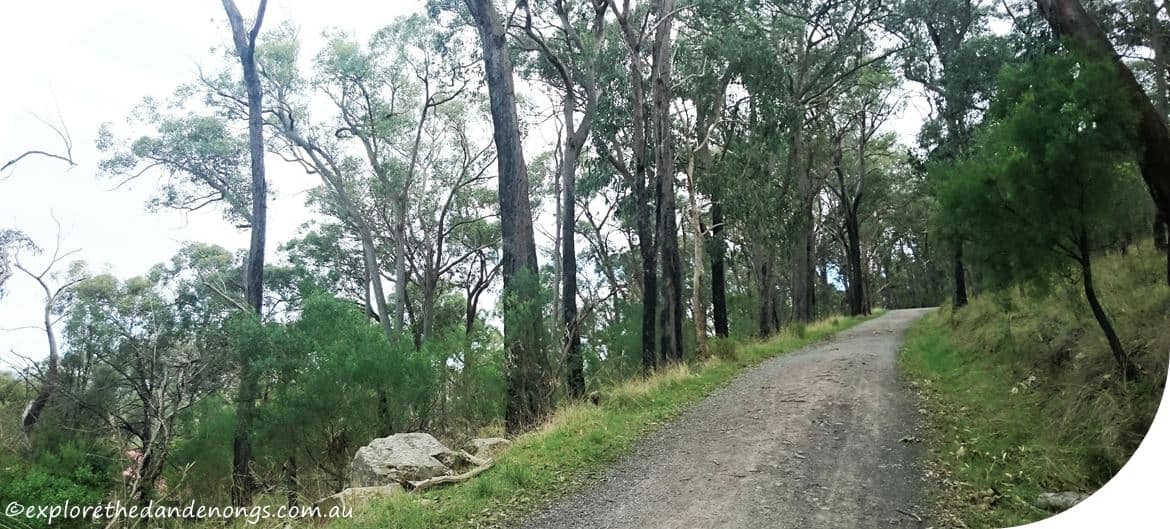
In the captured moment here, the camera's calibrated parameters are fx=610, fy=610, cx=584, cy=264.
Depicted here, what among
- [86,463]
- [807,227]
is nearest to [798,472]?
[86,463]

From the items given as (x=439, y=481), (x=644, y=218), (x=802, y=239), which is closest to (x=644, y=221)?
(x=644, y=218)

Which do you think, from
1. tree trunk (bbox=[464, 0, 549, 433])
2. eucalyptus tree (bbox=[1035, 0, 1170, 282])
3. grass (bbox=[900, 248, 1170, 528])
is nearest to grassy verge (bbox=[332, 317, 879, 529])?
tree trunk (bbox=[464, 0, 549, 433])

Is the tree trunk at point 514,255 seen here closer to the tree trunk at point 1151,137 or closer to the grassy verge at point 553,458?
the grassy verge at point 553,458

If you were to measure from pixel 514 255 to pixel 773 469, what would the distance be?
16.5 ft

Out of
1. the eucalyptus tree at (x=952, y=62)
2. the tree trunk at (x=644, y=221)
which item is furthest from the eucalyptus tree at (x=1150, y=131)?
the tree trunk at (x=644, y=221)

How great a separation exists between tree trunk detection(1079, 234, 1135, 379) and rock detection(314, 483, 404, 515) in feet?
15.4

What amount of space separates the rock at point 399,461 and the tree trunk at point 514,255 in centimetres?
202

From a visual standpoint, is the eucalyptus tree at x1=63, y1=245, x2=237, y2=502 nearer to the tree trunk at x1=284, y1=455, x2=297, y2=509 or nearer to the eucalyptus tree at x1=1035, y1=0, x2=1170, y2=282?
the tree trunk at x1=284, y1=455, x2=297, y2=509

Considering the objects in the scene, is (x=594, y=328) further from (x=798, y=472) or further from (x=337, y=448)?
(x=798, y=472)

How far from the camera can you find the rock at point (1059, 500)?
3184 mm

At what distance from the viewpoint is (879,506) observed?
3.75 meters

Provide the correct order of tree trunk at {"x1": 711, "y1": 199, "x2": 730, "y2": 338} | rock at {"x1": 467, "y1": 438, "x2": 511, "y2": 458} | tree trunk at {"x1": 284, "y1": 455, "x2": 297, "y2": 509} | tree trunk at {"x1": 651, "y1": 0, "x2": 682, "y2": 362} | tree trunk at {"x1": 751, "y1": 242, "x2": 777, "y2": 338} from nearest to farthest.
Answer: rock at {"x1": 467, "y1": 438, "x2": 511, "y2": 458}, tree trunk at {"x1": 284, "y1": 455, "x2": 297, "y2": 509}, tree trunk at {"x1": 651, "y1": 0, "x2": 682, "y2": 362}, tree trunk at {"x1": 711, "y1": 199, "x2": 730, "y2": 338}, tree trunk at {"x1": 751, "y1": 242, "x2": 777, "y2": 338}

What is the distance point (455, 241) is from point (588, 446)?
57.3ft

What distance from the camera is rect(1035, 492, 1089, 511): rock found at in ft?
10.4
